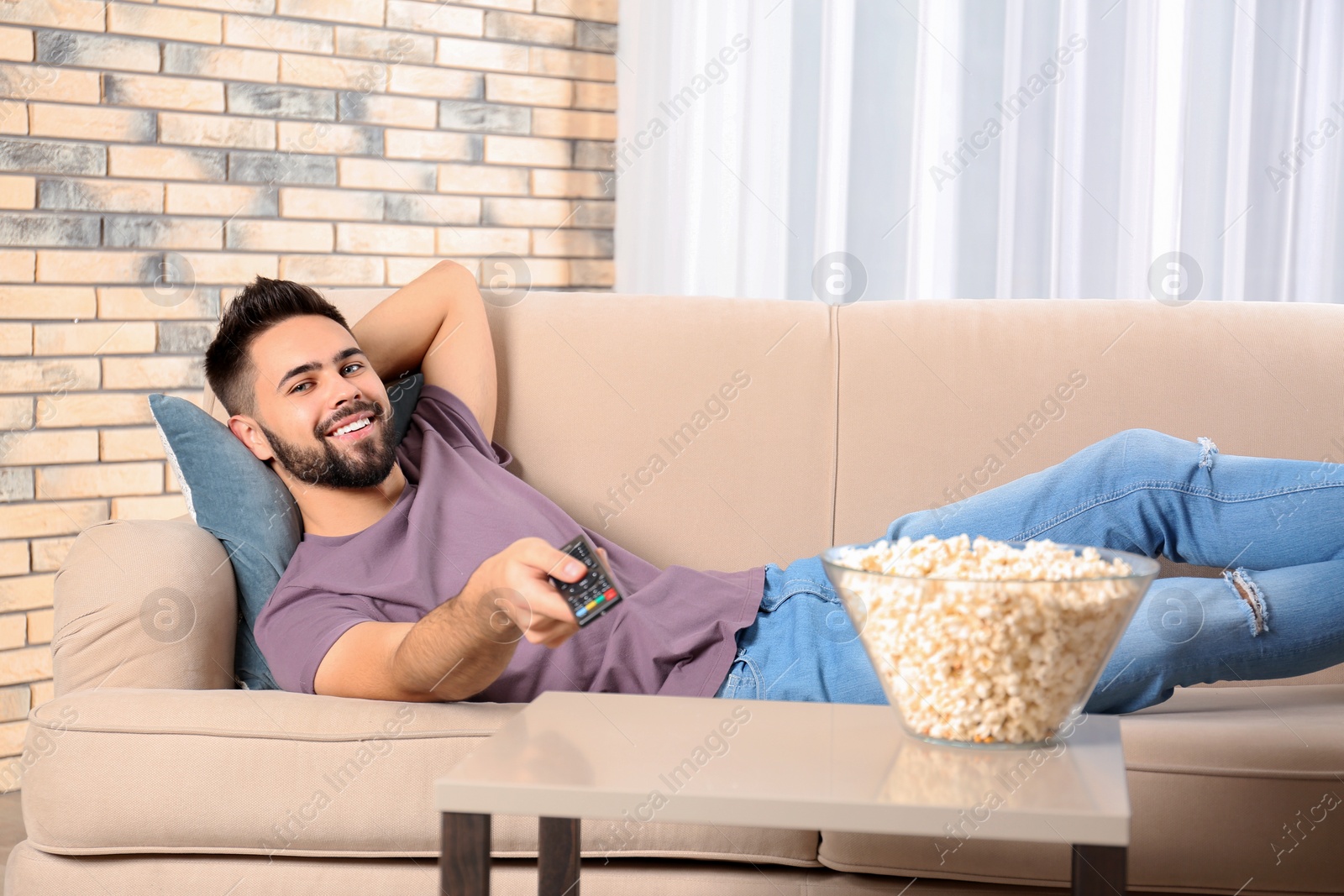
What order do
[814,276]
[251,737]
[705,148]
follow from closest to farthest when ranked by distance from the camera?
[251,737] → [814,276] → [705,148]

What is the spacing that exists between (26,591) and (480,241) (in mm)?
1317

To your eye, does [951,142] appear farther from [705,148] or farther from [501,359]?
[501,359]

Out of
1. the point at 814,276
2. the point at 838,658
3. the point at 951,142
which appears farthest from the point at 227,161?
the point at 838,658

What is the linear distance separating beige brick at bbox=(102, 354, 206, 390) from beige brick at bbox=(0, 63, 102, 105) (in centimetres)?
55

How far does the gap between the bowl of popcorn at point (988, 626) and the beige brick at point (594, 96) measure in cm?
243

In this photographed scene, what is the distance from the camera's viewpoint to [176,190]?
258 cm

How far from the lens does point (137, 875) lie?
132cm

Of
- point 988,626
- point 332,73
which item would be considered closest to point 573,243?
point 332,73

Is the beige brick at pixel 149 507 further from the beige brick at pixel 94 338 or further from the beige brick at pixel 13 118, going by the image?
the beige brick at pixel 13 118

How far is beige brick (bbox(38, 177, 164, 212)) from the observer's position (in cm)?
245

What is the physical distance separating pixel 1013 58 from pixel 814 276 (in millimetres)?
624

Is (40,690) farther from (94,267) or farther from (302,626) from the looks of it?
(302,626)

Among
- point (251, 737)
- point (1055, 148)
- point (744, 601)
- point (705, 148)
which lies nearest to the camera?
point (251, 737)

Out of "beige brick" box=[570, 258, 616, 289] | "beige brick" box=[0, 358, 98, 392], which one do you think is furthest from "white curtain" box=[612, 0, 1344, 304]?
"beige brick" box=[0, 358, 98, 392]
